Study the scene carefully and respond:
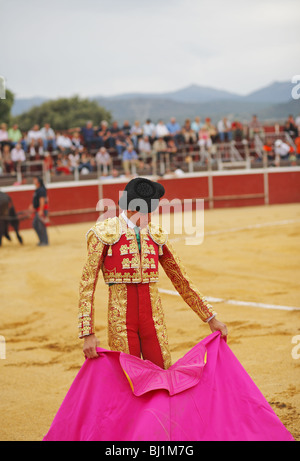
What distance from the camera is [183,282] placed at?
3.10 m

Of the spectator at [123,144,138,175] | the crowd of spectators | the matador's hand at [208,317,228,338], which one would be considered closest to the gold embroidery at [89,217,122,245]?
the matador's hand at [208,317,228,338]

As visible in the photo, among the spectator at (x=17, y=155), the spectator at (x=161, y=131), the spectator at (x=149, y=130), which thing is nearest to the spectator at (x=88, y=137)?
the spectator at (x=149, y=130)

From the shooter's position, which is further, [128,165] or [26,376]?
[128,165]

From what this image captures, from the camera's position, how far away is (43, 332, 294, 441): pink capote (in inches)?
103

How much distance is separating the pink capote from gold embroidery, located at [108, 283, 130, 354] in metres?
0.13

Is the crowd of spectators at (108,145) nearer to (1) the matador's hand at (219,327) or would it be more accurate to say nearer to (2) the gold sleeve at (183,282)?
(2) the gold sleeve at (183,282)

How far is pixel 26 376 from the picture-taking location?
441cm

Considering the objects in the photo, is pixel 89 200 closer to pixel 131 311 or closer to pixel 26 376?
pixel 26 376

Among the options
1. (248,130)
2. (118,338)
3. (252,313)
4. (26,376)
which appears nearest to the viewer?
(118,338)

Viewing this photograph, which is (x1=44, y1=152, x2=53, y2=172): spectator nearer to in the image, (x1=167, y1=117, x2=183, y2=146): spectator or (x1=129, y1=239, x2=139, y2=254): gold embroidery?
(x1=167, y1=117, x2=183, y2=146): spectator

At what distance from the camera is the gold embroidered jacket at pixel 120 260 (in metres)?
2.87

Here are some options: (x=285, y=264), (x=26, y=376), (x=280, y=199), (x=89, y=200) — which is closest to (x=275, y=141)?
(x=280, y=199)

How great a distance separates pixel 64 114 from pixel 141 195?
43662 millimetres
